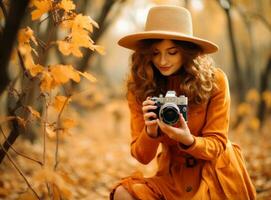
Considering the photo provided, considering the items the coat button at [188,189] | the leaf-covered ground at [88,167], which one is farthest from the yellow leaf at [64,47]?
the coat button at [188,189]

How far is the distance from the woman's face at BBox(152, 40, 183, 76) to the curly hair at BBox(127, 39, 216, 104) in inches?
1.4

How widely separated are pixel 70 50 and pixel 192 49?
2.39 ft

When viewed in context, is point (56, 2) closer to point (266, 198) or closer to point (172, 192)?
point (172, 192)

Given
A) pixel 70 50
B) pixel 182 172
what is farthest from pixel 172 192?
pixel 70 50

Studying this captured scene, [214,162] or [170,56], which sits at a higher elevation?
[170,56]

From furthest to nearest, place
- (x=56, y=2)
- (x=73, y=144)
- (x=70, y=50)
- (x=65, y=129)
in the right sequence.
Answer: (x=73, y=144) → (x=65, y=129) → (x=56, y=2) → (x=70, y=50)

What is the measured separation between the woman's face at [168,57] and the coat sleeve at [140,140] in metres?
0.32

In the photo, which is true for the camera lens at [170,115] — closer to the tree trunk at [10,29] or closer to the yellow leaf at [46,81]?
the yellow leaf at [46,81]

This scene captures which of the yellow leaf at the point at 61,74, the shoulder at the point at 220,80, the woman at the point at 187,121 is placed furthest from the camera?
the shoulder at the point at 220,80

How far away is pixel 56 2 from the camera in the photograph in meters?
2.46

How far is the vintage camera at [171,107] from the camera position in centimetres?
226

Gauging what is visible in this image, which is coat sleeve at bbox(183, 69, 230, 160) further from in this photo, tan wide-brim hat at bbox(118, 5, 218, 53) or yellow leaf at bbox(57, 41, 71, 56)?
yellow leaf at bbox(57, 41, 71, 56)

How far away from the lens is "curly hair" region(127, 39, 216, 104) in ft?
8.32

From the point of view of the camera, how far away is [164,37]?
96.0 inches
